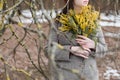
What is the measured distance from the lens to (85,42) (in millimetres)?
3283

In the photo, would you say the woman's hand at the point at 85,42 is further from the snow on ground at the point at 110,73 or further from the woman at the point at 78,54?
the snow on ground at the point at 110,73

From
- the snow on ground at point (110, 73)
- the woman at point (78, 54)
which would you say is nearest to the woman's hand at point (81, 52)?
the woman at point (78, 54)

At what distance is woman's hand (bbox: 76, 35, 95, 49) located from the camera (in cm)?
328

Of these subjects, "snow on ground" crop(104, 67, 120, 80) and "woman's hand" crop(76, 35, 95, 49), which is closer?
"woman's hand" crop(76, 35, 95, 49)

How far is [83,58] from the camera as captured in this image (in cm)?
336

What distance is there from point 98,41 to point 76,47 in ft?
0.62

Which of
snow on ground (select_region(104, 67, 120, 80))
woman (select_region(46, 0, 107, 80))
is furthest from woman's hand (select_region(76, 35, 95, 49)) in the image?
snow on ground (select_region(104, 67, 120, 80))

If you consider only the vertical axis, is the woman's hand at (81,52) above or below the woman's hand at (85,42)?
below

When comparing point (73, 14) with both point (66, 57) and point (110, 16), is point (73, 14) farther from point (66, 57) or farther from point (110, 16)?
point (110, 16)

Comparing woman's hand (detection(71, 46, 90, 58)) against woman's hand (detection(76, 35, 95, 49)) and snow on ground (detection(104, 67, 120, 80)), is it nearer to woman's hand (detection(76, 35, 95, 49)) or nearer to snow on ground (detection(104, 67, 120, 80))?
woman's hand (detection(76, 35, 95, 49))

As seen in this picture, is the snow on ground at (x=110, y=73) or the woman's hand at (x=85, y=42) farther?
the snow on ground at (x=110, y=73)

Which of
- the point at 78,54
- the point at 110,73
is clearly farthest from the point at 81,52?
the point at 110,73

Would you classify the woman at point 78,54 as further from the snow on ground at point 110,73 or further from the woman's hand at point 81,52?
the snow on ground at point 110,73

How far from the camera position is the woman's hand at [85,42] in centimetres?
328
